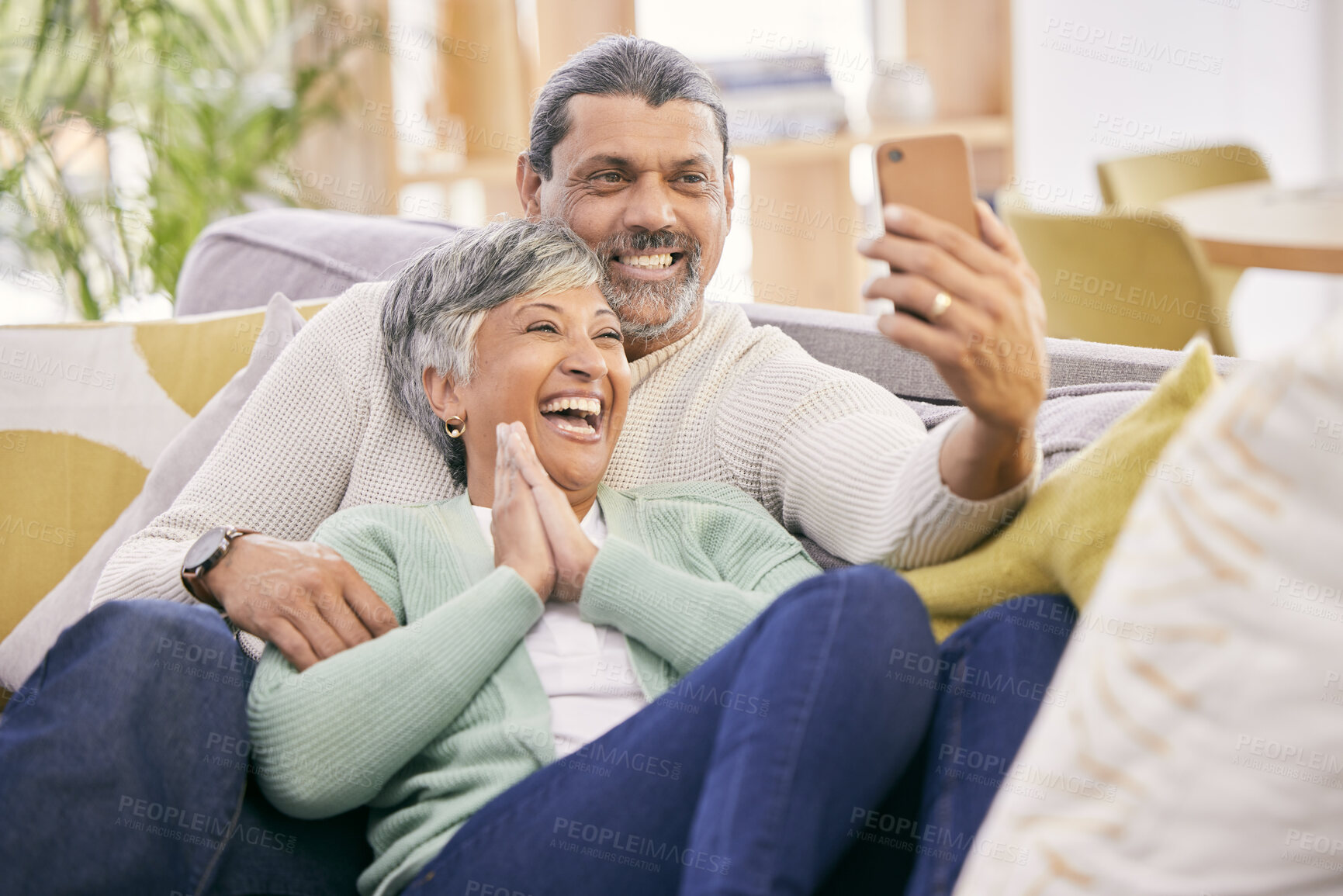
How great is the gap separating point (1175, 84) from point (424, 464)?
3.70m

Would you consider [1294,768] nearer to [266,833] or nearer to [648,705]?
[648,705]

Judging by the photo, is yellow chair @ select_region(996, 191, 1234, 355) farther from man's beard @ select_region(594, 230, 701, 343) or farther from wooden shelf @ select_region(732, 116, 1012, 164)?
man's beard @ select_region(594, 230, 701, 343)

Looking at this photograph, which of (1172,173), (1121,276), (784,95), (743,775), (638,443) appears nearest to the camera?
(743,775)

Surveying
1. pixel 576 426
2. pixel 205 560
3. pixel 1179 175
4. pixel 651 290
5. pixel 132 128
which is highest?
pixel 132 128

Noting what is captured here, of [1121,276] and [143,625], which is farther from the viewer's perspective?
[1121,276]

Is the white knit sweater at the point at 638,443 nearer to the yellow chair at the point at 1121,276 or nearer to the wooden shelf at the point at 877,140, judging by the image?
the yellow chair at the point at 1121,276

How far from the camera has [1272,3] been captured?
13.9ft

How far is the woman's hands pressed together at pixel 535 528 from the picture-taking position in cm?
119

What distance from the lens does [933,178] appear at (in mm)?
1020

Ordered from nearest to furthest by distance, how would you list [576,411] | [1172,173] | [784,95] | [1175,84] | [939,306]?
[939,306] → [576,411] → [1172,173] → [784,95] → [1175,84]

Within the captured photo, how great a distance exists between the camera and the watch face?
4.15 feet

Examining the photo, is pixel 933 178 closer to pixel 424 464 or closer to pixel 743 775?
pixel 743 775

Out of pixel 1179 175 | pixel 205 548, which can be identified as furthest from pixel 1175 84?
pixel 205 548

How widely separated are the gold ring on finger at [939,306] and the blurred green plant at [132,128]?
2.50 meters
